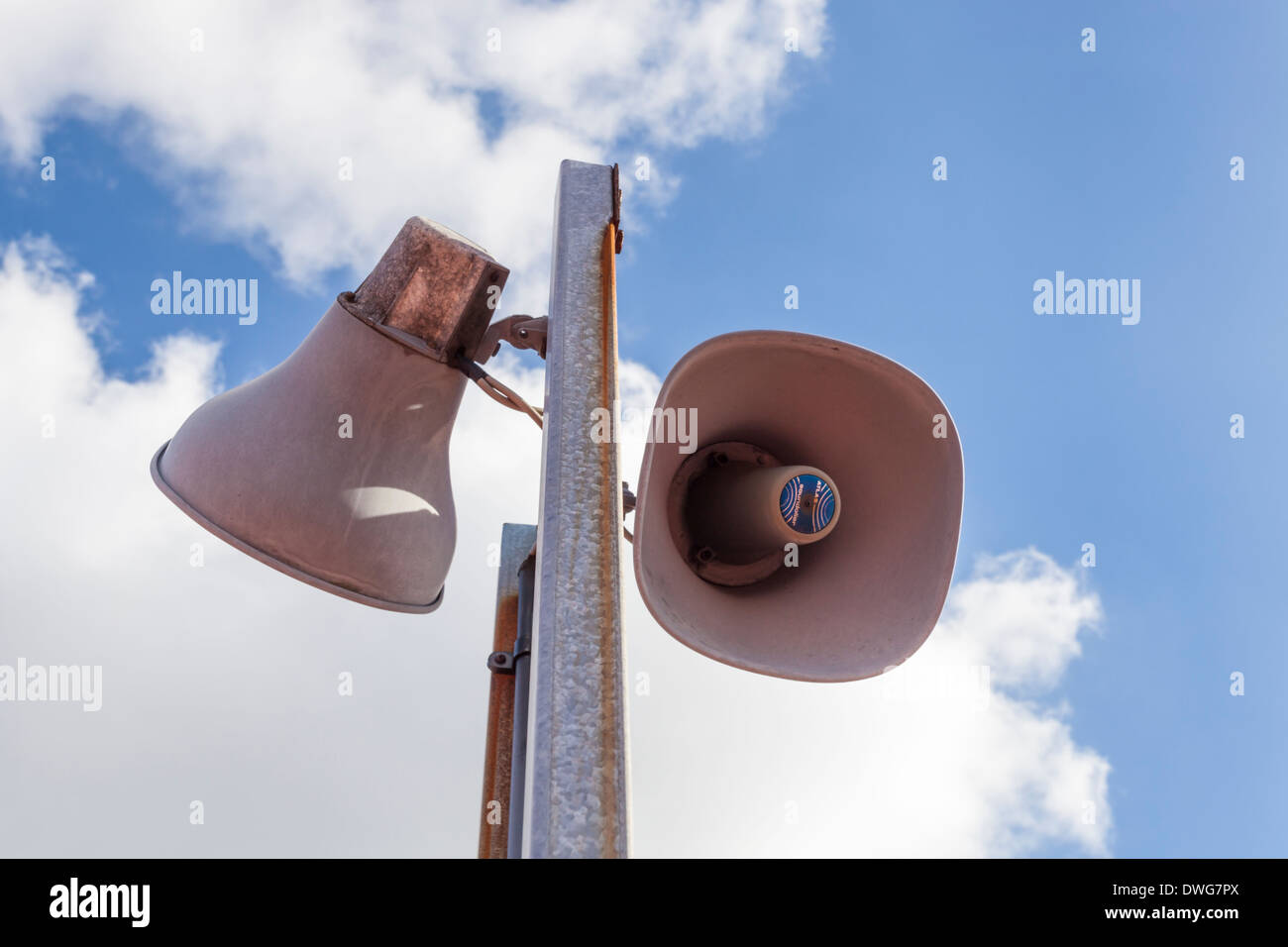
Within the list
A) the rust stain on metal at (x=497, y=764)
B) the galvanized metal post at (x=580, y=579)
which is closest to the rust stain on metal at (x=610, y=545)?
the galvanized metal post at (x=580, y=579)

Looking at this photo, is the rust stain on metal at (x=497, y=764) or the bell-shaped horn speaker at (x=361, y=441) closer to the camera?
the bell-shaped horn speaker at (x=361, y=441)

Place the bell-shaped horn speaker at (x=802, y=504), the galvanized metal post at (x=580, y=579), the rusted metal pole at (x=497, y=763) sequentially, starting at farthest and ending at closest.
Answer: the rusted metal pole at (x=497, y=763)
the bell-shaped horn speaker at (x=802, y=504)
the galvanized metal post at (x=580, y=579)

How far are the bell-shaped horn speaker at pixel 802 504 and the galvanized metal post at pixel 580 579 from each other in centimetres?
27

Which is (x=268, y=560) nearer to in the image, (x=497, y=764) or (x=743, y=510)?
(x=497, y=764)

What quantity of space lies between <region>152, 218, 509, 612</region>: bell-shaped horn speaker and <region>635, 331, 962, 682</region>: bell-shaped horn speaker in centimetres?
63

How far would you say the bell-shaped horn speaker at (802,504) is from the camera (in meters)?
2.13

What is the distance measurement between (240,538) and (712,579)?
1.09 metres

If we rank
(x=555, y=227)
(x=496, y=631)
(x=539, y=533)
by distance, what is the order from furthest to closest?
(x=496, y=631)
(x=555, y=227)
(x=539, y=533)

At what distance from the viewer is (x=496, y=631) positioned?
273 centimetres

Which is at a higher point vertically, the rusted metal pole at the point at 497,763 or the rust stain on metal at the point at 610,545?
the rust stain on metal at the point at 610,545

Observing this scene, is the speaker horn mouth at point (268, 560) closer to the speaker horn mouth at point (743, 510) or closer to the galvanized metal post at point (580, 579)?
the speaker horn mouth at point (743, 510)
